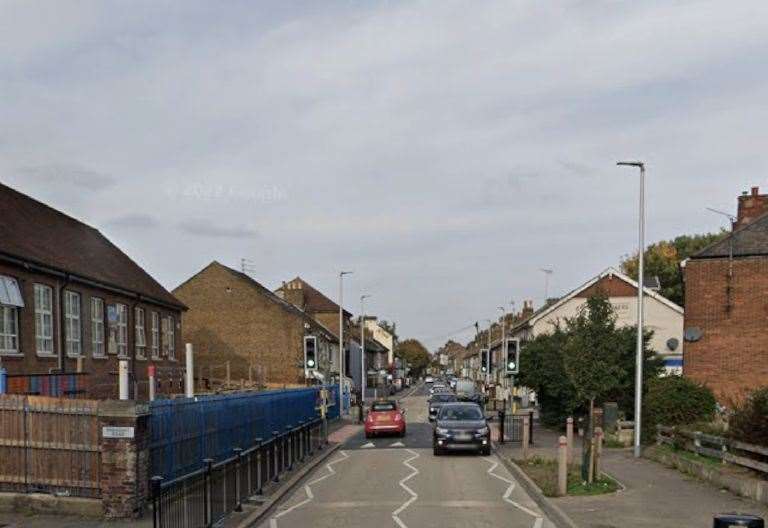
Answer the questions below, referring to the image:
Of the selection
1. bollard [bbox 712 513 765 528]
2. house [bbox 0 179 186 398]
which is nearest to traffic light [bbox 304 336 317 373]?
house [bbox 0 179 186 398]

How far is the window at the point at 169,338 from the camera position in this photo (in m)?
41.9

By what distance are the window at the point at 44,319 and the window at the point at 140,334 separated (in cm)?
922

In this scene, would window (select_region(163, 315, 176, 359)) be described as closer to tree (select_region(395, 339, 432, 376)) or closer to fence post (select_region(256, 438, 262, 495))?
fence post (select_region(256, 438, 262, 495))

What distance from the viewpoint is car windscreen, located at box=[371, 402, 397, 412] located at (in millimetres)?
34469

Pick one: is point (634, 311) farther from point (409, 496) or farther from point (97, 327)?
point (409, 496)

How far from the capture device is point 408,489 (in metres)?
17.4

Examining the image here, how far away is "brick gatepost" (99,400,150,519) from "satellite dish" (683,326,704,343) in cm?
2386

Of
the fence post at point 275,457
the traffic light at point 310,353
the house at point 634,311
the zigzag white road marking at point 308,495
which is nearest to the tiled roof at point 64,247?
the traffic light at point 310,353

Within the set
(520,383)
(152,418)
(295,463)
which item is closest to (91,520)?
(152,418)

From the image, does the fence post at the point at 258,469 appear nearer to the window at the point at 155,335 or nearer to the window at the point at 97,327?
the window at the point at 97,327

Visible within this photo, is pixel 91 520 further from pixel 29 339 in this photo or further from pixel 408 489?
pixel 29 339

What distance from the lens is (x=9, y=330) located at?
24.4m

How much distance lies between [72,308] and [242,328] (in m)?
32.8

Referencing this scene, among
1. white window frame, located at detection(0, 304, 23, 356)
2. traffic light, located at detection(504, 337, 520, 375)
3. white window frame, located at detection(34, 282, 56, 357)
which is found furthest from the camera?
traffic light, located at detection(504, 337, 520, 375)
